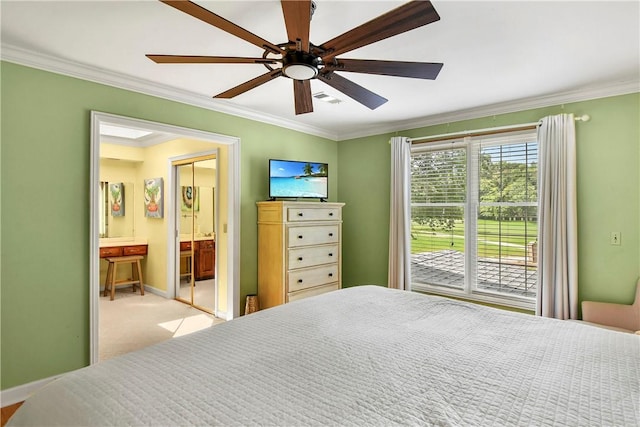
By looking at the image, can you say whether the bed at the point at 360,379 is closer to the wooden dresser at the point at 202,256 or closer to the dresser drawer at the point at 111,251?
the wooden dresser at the point at 202,256

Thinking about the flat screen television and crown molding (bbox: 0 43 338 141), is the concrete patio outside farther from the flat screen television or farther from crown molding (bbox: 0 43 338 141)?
crown molding (bbox: 0 43 338 141)

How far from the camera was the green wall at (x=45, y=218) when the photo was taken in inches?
92.6

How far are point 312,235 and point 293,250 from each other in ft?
1.11

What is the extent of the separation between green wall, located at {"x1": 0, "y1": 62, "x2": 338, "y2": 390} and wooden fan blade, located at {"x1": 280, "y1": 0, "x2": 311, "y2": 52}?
2058mm

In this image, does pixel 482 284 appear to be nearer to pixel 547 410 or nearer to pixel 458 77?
pixel 458 77

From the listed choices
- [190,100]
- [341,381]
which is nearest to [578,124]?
[341,381]

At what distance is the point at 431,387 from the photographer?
3.70ft

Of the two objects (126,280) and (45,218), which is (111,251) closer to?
(126,280)

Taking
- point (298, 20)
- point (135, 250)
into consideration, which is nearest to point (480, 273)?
point (298, 20)

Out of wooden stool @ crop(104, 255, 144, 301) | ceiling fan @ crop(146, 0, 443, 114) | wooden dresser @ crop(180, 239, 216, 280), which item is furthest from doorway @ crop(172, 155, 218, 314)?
ceiling fan @ crop(146, 0, 443, 114)

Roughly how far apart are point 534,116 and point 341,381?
11.3ft

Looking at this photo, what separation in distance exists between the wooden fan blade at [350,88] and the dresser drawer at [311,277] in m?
2.11

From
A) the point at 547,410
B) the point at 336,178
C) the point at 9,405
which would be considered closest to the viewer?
the point at 547,410

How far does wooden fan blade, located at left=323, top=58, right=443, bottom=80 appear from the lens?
1.79 m
